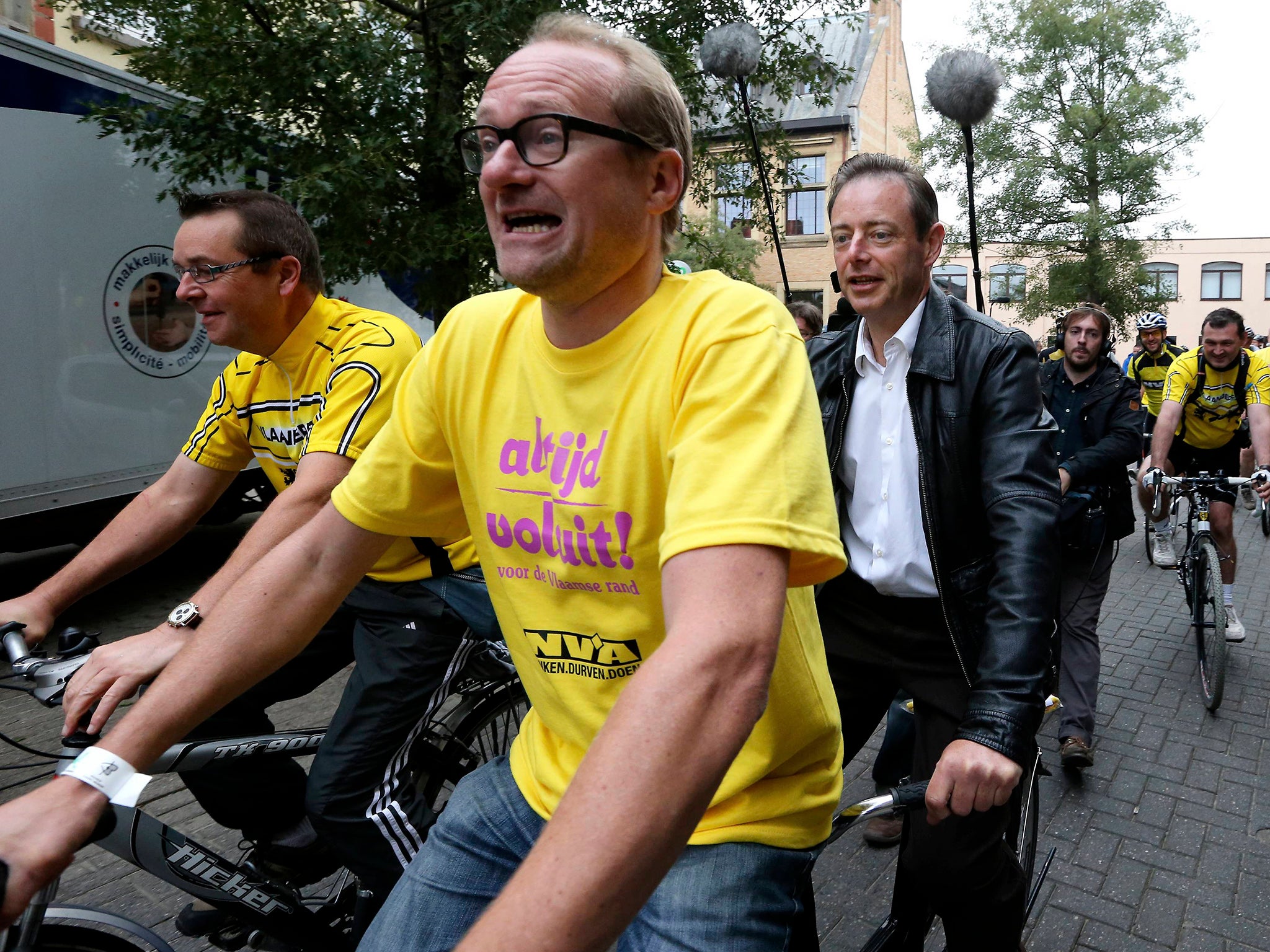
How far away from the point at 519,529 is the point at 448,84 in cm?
616

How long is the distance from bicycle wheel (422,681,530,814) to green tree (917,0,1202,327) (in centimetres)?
2624

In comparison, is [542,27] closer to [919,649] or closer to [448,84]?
[919,649]

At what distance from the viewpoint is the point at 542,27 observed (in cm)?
148

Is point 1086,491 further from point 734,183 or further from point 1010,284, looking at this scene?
point 1010,284

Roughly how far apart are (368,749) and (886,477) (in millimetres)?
1458

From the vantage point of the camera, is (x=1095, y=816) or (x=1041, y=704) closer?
(x=1041, y=704)

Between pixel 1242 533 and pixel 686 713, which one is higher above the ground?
pixel 686 713

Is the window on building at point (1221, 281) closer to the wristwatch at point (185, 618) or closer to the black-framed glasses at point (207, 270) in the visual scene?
the black-framed glasses at point (207, 270)

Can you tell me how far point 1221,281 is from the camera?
58719 millimetres

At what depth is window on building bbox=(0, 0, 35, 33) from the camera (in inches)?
361

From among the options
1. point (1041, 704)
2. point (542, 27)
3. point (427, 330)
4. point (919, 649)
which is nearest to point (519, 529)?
point (542, 27)

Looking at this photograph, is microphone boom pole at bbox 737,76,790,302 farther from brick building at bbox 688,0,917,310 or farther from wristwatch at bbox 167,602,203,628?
brick building at bbox 688,0,917,310

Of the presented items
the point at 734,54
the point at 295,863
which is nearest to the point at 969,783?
the point at 295,863

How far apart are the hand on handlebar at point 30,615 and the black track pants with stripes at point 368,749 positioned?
442 millimetres
